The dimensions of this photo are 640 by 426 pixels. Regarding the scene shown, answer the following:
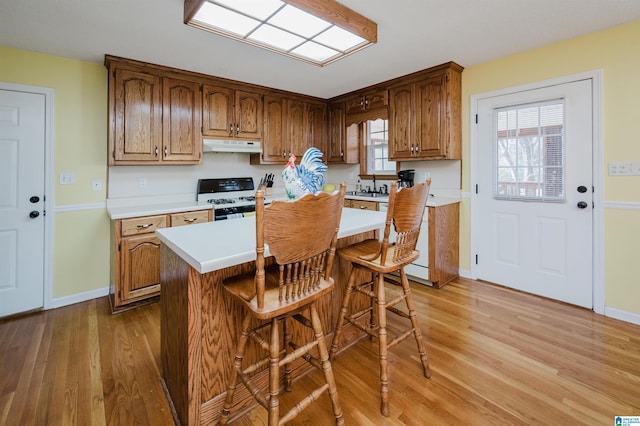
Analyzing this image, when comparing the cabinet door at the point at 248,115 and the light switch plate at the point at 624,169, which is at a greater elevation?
the cabinet door at the point at 248,115

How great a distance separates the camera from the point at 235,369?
1.40m

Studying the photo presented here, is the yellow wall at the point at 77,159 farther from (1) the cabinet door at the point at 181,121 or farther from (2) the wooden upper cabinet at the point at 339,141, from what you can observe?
(2) the wooden upper cabinet at the point at 339,141

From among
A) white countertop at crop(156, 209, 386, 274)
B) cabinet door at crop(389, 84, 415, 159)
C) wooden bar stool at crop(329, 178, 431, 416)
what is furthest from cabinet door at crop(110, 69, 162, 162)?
cabinet door at crop(389, 84, 415, 159)

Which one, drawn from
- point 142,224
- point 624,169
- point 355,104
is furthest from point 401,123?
point 142,224

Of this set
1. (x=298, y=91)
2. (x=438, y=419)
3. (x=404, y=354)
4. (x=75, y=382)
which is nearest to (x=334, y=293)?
(x=404, y=354)

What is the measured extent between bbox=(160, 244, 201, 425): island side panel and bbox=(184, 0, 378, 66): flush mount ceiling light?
147 cm

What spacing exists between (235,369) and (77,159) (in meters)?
2.85

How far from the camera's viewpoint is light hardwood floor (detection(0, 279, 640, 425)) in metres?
1.56

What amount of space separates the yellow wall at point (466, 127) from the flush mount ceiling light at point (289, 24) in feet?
5.69

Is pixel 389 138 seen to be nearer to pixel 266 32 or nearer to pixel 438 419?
pixel 266 32

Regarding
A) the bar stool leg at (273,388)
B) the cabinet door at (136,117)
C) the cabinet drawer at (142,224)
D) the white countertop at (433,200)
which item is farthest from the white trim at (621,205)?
the cabinet door at (136,117)

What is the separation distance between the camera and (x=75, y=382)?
181cm

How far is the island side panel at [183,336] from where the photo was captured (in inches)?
53.9

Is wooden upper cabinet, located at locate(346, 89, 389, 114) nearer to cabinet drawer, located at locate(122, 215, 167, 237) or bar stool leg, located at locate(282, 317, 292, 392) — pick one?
cabinet drawer, located at locate(122, 215, 167, 237)
